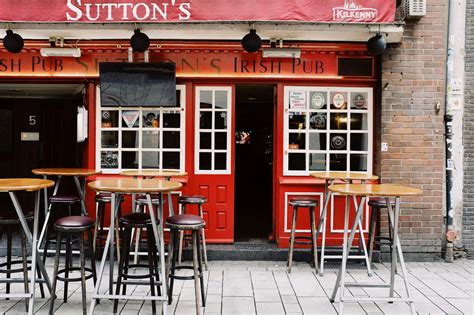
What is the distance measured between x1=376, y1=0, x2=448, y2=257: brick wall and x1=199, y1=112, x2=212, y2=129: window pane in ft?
9.02

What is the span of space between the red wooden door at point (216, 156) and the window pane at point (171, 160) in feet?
1.14

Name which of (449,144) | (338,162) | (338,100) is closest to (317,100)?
(338,100)

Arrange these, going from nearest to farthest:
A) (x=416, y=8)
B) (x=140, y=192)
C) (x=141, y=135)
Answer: (x=140, y=192) → (x=416, y=8) → (x=141, y=135)

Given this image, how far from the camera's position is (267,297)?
568 cm

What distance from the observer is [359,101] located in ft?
25.2

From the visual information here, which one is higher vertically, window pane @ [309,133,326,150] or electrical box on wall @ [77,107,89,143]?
electrical box on wall @ [77,107,89,143]

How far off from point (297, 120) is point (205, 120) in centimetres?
151

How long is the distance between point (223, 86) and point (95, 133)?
7.25 feet

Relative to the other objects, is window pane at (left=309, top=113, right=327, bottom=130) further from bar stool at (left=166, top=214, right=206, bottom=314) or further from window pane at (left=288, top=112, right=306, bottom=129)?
bar stool at (left=166, top=214, right=206, bottom=314)

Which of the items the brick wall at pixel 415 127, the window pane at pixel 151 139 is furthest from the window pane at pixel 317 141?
the window pane at pixel 151 139

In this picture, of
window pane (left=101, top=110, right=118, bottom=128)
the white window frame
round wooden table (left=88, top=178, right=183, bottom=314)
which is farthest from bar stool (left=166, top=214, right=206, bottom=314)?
window pane (left=101, top=110, right=118, bottom=128)

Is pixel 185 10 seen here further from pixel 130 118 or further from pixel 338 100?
pixel 338 100

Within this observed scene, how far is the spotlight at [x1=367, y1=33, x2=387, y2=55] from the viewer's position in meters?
6.73

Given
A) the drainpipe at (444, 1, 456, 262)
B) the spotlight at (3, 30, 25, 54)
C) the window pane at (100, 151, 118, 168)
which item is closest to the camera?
the spotlight at (3, 30, 25, 54)
